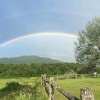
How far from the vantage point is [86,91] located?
20.2 feet

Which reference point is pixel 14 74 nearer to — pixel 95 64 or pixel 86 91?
pixel 95 64

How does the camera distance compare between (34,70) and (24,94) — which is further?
(34,70)

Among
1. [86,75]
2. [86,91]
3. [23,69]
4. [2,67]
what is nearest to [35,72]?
[23,69]

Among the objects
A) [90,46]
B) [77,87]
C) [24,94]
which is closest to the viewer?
[24,94]

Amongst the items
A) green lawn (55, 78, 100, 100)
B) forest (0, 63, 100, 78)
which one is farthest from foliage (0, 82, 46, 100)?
forest (0, 63, 100, 78)

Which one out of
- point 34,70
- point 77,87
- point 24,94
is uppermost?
point 34,70

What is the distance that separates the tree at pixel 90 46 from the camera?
57.6m

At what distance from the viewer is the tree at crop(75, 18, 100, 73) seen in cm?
5756

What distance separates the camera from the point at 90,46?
58.6m

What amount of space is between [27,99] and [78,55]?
45.6 meters

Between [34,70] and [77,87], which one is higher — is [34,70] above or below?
above

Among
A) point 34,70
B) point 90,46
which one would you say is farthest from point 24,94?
point 34,70

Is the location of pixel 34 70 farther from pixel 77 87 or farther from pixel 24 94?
pixel 24 94

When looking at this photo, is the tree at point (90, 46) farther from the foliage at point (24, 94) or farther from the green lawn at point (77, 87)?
the foliage at point (24, 94)
